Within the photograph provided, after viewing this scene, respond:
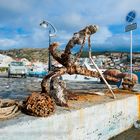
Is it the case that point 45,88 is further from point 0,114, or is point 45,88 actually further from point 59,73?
point 0,114

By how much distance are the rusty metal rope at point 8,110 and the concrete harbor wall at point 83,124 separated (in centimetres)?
33

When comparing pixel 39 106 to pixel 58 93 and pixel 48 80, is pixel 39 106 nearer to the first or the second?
pixel 58 93

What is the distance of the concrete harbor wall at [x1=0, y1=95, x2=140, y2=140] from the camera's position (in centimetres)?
667

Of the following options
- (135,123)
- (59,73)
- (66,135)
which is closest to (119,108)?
(135,123)

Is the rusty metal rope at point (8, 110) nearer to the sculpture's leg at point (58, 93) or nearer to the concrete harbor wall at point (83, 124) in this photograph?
the concrete harbor wall at point (83, 124)

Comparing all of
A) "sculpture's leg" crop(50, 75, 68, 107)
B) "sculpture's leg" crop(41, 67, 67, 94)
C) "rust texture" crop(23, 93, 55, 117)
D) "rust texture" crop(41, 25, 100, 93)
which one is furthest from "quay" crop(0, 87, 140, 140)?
"rust texture" crop(41, 25, 100, 93)

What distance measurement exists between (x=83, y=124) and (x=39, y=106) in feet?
5.25

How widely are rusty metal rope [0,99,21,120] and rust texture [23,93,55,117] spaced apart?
21 centimetres

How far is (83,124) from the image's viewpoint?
841 centimetres

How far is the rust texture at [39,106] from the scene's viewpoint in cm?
723

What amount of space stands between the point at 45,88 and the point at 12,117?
217 centimetres

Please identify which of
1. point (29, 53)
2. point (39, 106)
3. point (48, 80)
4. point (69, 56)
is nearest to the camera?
point (39, 106)

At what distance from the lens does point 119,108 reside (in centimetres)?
1041

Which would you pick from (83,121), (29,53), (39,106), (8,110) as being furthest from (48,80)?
(29,53)
